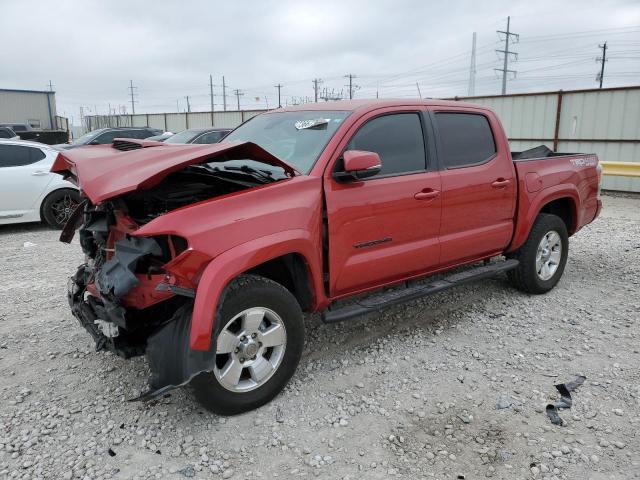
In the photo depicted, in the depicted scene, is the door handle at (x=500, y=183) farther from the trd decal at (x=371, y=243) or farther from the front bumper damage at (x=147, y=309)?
the front bumper damage at (x=147, y=309)

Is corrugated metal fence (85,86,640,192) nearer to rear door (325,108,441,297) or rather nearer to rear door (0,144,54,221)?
rear door (325,108,441,297)

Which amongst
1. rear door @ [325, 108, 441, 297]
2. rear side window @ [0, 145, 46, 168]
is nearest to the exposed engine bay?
rear door @ [325, 108, 441, 297]

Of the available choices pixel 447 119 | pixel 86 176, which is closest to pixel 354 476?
pixel 86 176

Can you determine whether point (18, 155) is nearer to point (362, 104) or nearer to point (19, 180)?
point (19, 180)

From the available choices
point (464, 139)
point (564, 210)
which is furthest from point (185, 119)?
point (464, 139)

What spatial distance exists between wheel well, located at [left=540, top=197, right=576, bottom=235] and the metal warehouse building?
40406mm

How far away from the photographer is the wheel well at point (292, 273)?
3.49 meters

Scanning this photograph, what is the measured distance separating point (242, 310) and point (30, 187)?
22.2ft

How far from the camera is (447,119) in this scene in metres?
4.50

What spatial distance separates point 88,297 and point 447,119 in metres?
3.14

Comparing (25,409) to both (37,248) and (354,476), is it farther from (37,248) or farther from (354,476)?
(37,248)

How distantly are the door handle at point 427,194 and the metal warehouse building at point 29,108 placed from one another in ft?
134

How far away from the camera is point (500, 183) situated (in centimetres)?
469

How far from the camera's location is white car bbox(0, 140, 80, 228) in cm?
821
